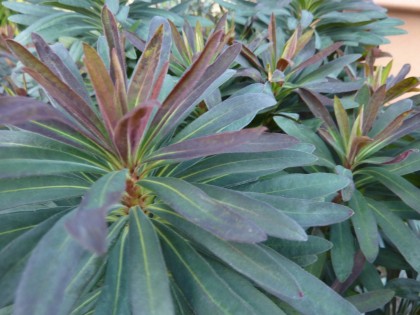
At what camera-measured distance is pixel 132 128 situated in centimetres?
58

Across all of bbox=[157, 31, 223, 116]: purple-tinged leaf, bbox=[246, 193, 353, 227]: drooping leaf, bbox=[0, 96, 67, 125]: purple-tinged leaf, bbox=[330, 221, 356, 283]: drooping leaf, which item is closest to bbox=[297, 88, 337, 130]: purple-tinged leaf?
bbox=[330, 221, 356, 283]: drooping leaf

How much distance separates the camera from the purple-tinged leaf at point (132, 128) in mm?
520

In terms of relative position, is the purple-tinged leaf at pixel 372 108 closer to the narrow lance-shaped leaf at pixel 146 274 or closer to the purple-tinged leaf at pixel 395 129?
the purple-tinged leaf at pixel 395 129

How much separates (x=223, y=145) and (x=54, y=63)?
13.5 inches

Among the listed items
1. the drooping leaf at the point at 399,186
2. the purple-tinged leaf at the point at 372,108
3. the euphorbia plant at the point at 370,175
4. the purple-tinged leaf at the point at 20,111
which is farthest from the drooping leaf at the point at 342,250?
the purple-tinged leaf at the point at 20,111

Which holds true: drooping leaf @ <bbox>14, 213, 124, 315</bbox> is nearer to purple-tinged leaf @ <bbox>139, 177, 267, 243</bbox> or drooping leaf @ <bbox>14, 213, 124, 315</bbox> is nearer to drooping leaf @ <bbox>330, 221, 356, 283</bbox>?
purple-tinged leaf @ <bbox>139, 177, 267, 243</bbox>

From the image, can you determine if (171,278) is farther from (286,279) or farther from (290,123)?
(290,123)

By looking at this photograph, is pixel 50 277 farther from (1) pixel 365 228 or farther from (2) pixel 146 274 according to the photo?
(1) pixel 365 228

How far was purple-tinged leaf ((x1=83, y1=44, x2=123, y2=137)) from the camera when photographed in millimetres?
588

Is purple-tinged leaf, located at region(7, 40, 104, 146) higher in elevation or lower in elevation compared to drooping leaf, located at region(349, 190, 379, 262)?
higher

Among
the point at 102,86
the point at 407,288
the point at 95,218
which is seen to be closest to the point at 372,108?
the point at 407,288

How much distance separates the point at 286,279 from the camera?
22.5 inches

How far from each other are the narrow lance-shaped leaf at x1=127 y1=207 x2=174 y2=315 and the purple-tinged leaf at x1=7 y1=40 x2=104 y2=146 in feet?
0.55

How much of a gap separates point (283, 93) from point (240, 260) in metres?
0.63
